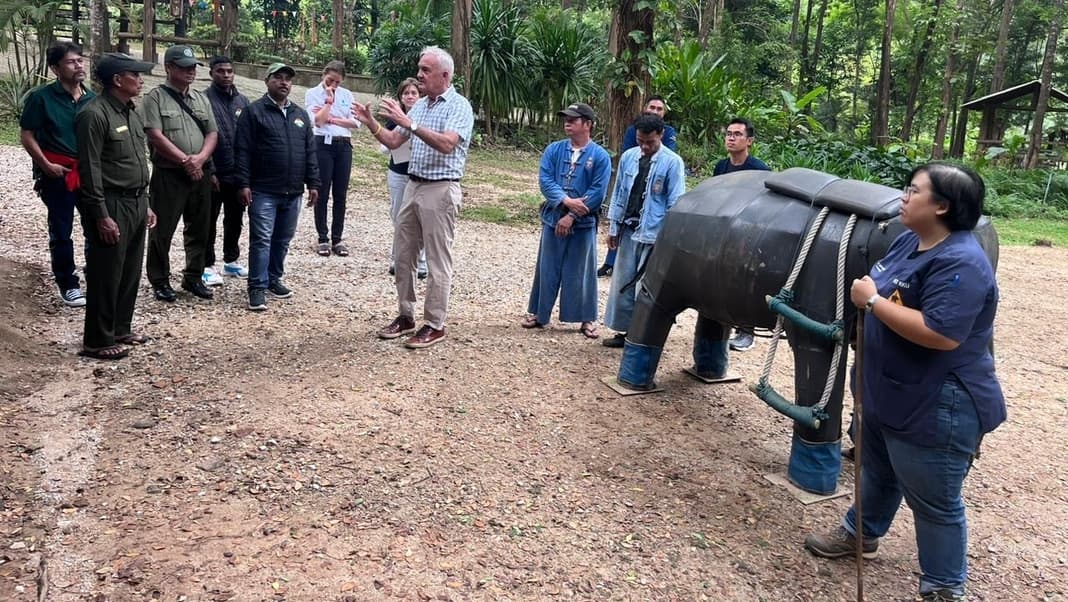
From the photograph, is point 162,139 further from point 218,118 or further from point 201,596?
point 201,596

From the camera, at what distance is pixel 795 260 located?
347 centimetres

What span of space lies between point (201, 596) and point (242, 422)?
1360 mm

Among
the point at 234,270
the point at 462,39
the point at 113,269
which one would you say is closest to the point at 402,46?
the point at 462,39

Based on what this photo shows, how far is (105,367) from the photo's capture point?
4.54 metres

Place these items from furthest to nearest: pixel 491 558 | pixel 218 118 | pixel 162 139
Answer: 1. pixel 218 118
2. pixel 162 139
3. pixel 491 558

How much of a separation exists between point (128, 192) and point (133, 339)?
94 centimetres

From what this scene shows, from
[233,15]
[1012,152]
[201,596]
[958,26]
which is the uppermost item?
[958,26]

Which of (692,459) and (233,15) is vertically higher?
(233,15)

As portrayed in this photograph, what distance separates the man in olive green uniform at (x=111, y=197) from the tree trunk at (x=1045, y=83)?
1875cm

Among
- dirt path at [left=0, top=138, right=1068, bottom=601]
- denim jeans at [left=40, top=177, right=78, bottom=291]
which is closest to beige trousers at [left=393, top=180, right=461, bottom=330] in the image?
dirt path at [left=0, top=138, right=1068, bottom=601]

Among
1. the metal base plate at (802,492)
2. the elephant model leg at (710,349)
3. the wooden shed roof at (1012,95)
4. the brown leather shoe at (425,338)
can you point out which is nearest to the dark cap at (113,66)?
the brown leather shoe at (425,338)

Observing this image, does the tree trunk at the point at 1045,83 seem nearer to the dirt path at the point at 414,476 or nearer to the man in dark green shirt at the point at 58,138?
the dirt path at the point at 414,476

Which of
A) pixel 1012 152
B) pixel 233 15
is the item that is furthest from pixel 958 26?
pixel 233 15

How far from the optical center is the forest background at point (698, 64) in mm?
12188
